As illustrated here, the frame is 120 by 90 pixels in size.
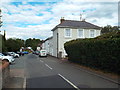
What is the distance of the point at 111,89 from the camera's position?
28.3 feet

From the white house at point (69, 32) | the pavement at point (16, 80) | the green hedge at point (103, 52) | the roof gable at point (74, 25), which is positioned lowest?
the pavement at point (16, 80)

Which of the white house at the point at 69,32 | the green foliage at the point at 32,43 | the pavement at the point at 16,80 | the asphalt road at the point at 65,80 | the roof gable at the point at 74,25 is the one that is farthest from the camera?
the green foliage at the point at 32,43

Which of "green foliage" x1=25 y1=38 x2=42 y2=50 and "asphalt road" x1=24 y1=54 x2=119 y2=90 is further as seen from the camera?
"green foliage" x1=25 y1=38 x2=42 y2=50

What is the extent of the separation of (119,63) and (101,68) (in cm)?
344

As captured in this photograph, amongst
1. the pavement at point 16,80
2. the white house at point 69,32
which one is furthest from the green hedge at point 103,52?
the white house at point 69,32

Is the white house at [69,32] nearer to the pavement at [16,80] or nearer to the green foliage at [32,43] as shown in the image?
the pavement at [16,80]

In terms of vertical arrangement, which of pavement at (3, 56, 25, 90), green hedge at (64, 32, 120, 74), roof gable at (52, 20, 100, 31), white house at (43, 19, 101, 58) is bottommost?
pavement at (3, 56, 25, 90)

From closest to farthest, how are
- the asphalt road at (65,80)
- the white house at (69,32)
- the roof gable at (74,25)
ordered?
the asphalt road at (65,80) < the white house at (69,32) < the roof gable at (74,25)

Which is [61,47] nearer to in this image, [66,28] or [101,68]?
[66,28]

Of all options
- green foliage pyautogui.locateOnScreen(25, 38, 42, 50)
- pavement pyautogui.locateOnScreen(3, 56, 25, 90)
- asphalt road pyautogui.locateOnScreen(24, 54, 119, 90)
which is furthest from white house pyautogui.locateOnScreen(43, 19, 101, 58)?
green foliage pyautogui.locateOnScreen(25, 38, 42, 50)

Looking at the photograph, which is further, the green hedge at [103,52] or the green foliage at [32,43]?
the green foliage at [32,43]

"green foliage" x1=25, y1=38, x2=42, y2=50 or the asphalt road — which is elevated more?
"green foliage" x1=25, y1=38, x2=42, y2=50

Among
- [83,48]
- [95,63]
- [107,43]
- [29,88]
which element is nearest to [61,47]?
[83,48]

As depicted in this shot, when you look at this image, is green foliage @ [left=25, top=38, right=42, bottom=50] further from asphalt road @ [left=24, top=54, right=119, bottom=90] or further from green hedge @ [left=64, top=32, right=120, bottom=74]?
asphalt road @ [left=24, top=54, right=119, bottom=90]
